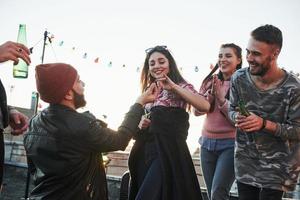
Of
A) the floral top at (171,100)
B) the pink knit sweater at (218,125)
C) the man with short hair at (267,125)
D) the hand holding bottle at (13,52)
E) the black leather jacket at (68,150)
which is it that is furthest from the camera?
the pink knit sweater at (218,125)

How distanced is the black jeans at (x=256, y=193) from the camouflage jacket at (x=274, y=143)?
0.04 m

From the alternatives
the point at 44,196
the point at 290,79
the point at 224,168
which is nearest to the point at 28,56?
the point at 44,196

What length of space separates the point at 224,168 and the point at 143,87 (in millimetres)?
1125

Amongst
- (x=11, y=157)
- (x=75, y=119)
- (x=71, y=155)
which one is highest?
(x=75, y=119)

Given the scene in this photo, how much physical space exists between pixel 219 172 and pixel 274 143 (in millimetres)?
1049

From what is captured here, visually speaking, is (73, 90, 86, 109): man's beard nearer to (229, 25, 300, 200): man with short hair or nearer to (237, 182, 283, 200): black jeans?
(229, 25, 300, 200): man with short hair

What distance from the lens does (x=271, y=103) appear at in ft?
9.66

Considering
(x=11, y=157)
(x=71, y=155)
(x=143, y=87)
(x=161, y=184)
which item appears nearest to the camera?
(x=71, y=155)

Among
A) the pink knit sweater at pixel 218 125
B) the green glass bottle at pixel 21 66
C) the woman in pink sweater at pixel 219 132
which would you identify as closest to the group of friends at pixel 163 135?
the woman in pink sweater at pixel 219 132

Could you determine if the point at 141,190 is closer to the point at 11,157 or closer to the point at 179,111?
the point at 179,111

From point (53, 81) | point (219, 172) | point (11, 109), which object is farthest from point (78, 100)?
point (219, 172)

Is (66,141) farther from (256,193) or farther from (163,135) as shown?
(256,193)

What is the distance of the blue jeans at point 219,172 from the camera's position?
3.86 metres

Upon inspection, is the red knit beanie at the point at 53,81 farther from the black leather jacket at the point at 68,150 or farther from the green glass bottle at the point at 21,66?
the green glass bottle at the point at 21,66
